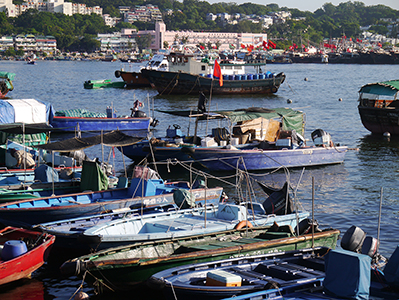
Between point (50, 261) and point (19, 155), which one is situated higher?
point (19, 155)

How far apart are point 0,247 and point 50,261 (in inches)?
80.2

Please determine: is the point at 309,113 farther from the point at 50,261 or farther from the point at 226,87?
the point at 50,261

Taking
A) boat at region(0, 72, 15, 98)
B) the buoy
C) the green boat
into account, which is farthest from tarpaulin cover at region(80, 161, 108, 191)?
boat at region(0, 72, 15, 98)

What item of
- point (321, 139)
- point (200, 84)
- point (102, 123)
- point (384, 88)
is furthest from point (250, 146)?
point (200, 84)

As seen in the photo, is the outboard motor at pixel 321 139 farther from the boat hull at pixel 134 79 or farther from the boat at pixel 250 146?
the boat hull at pixel 134 79

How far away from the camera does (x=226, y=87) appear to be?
62812 mm

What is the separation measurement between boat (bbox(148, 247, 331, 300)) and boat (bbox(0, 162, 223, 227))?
4496 millimetres

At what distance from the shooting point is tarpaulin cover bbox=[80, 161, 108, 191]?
18578mm

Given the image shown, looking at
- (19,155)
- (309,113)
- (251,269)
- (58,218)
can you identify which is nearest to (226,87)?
(309,113)

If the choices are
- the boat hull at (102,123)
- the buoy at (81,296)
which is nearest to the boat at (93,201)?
the buoy at (81,296)

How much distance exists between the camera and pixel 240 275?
1117 cm

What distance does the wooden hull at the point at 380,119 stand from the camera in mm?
35281

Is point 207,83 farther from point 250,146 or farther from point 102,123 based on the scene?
point 250,146

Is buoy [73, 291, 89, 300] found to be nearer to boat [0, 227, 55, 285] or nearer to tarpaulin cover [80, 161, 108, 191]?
boat [0, 227, 55, 285]
